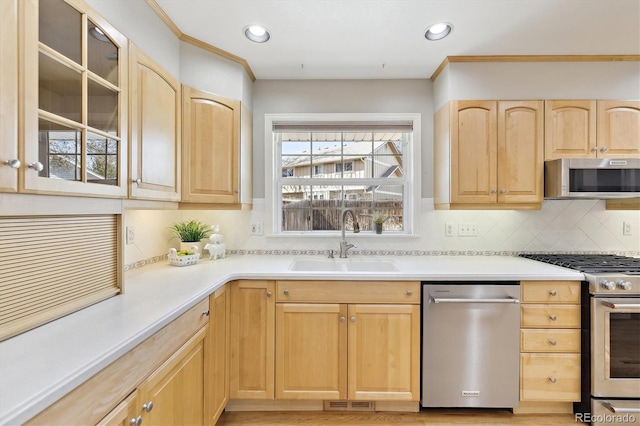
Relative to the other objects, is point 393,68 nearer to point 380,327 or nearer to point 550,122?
point 550,122

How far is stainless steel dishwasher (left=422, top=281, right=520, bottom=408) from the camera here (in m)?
1.83

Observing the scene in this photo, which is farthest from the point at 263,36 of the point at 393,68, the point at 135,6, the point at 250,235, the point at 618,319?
the point at 618,319

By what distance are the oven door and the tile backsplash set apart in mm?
758

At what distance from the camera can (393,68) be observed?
2316mm

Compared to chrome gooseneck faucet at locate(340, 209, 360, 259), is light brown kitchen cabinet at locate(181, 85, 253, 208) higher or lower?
higher

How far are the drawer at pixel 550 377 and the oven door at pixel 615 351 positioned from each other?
10cm

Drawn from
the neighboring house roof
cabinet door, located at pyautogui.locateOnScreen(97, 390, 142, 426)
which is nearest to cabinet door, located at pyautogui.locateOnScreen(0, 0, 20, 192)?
cabinet door, located at pyautogui.locateOnScreen(97, 390, 142, 426)

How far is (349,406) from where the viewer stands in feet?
6.47

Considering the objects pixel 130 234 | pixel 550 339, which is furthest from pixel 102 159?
pixel 550 339

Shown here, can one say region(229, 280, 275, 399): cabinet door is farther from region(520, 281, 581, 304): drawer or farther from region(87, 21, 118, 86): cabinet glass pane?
region(520, 281, 581, 304): drawer

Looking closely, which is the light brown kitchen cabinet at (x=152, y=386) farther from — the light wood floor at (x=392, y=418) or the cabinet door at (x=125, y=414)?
the light wood floor at (x=392, y=418)

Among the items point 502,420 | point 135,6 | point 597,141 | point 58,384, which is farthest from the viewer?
point 597,141

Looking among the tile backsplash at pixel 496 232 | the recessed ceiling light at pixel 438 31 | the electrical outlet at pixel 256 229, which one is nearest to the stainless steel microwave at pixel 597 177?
the tile backsplash at pixel 496 232

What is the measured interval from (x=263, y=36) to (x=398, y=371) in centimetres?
228
